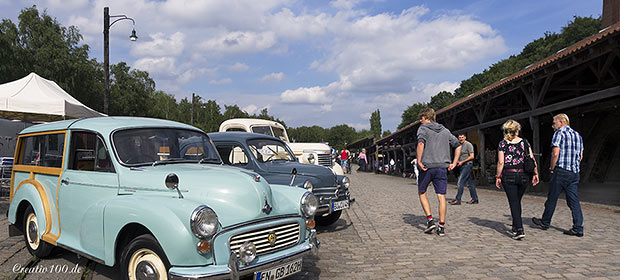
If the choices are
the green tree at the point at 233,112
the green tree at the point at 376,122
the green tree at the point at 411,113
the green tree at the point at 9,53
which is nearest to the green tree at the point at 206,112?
the green tree at the point at 233,112

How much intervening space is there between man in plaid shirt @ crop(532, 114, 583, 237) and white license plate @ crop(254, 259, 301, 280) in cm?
489

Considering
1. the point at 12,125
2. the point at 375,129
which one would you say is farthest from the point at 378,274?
the point at 375,129

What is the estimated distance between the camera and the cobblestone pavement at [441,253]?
4539mm

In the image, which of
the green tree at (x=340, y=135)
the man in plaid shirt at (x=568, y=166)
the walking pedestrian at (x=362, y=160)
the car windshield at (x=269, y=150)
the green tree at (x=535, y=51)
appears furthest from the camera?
the green tree at (x=340, y=135)

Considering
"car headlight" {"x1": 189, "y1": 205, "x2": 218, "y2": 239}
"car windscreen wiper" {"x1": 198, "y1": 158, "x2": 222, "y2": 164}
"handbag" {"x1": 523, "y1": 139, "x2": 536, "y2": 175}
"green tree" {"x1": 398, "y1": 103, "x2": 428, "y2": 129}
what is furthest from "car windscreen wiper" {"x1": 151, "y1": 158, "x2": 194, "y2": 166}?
"green tree" {"x1": 398, "y1": 103, "x2": 428, "y2": 129}

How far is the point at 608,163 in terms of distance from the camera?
1742cm

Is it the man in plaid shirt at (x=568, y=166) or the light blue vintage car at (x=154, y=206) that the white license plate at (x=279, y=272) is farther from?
the man in plaid shirt at (x=568, y=166)

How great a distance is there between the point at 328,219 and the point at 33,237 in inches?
176

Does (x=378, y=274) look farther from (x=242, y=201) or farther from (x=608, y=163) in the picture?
(x=608, y=163)

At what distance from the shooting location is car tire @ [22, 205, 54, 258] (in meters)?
4.96

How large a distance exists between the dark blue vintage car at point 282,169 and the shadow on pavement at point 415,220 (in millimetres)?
1322

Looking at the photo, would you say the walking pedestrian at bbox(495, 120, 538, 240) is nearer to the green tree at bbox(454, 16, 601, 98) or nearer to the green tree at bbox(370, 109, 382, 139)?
the green tree at bbox(454, 16, 601, 98)

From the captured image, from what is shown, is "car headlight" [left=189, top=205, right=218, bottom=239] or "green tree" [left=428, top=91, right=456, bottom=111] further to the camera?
"green tree" [left=428, top=91, right=456, bottom=111]

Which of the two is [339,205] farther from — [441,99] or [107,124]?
[441,99]
